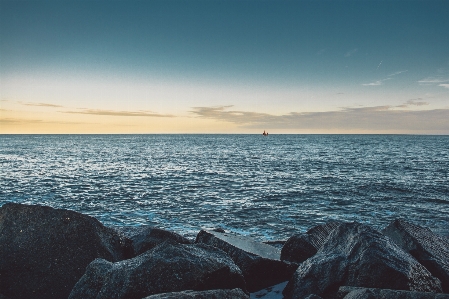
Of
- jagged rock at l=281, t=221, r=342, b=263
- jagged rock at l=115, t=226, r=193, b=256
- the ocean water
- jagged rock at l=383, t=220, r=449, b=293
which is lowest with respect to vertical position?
the ocean water

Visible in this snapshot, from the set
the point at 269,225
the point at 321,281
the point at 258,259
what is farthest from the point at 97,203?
the point at 321,281

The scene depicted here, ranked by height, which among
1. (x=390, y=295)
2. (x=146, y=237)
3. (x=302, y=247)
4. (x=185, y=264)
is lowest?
(x=302, y=247)

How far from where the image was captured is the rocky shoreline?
5855 millimetres

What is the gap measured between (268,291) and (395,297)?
385 cm

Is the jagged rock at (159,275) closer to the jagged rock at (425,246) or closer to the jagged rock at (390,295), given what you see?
the jagged rock at (390,295)

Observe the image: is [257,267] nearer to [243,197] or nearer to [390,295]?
[390,295]

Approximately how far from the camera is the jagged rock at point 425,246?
725 cm

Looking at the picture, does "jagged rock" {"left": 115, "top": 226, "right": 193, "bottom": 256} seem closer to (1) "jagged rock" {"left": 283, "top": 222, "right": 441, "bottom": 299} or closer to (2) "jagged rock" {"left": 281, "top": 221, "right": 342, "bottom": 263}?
(2) "jagged rock" {"left": 281, "top": 221, "right": 342, "bottom": 263}

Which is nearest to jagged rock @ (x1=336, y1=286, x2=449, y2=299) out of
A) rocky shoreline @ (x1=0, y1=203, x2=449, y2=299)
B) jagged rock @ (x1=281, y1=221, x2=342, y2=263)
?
rocky shoreline @ (x1=0, y1=203, x2=449, y2=299)

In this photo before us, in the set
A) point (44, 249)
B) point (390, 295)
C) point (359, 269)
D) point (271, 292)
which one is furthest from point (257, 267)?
point (44, 249)

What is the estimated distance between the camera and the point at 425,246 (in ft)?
26.2

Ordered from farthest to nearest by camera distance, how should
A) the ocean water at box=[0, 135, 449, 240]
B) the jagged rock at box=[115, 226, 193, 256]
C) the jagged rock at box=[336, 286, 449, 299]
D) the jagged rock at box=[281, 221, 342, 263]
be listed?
the ocean water at box=[0, 135, 449, 240], the jagged rock at box=[281, 221, 342, 263], the jagged rock at box=[115, 226, 193, 256], the jagged rock at box=[336, 286, 449, 299]

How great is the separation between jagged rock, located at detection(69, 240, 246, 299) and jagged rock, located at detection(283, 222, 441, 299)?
158 centimetres

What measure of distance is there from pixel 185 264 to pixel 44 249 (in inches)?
136
